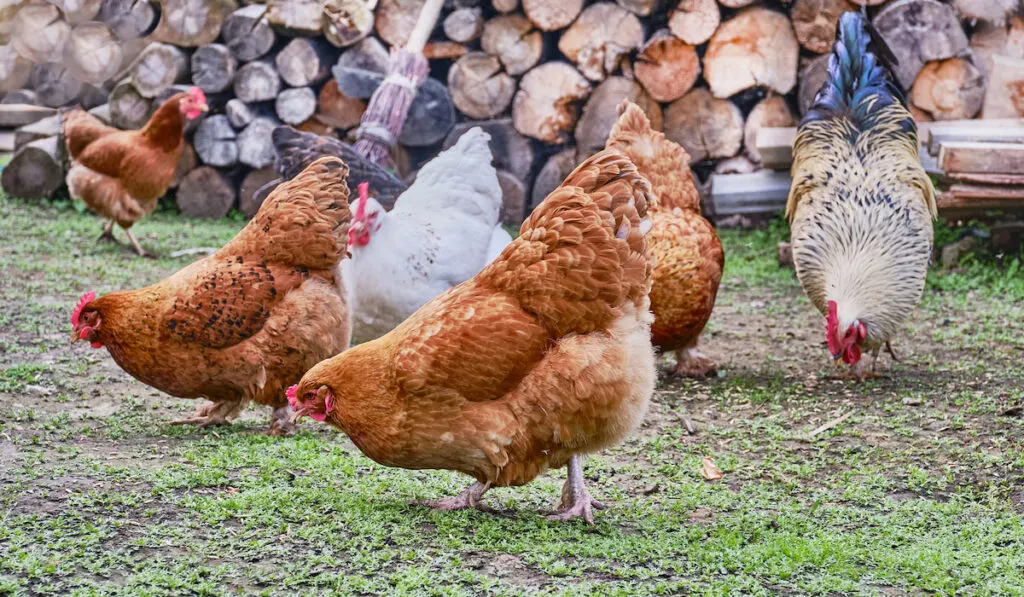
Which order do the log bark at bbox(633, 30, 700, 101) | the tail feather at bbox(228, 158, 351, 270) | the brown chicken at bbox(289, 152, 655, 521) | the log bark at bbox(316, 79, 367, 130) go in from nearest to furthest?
the brown chicken at bbox(289, 152, 655, 521) → the tail feather at bbox(228, 158, 351, 270) → the log bark at bbox(633, 30, 700, 101) → the log bark at bbox(316, 79, 367, 130)

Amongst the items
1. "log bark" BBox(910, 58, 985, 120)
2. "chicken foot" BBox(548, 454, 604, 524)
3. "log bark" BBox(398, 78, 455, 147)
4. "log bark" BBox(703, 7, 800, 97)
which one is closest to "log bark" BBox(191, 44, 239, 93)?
"log bark" BBox(398, 78, 455, 147)

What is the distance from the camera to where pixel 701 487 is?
3.97m

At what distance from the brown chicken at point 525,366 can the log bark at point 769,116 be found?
20.1 feet

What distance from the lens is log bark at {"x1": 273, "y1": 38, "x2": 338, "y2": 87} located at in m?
9.84

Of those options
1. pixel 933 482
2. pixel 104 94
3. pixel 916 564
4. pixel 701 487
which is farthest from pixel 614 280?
pixel 104 94

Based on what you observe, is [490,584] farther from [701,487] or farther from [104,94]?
[104,94]

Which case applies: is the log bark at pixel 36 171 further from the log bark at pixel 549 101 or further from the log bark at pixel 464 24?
the log bark at pixel 549 101

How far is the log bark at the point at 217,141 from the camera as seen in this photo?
1023 cm

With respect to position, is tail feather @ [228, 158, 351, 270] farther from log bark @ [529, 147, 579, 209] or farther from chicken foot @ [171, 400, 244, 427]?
log bark @ [529, 147, 579, 209]

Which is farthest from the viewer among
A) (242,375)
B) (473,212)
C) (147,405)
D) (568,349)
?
(473,212)

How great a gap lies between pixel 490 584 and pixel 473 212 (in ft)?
11.0

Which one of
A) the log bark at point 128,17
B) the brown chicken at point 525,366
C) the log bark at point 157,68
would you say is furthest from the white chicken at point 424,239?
the log bark at point 128,17

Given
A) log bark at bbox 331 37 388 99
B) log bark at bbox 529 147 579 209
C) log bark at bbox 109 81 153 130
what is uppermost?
log bark at bbox 331 37 388 99

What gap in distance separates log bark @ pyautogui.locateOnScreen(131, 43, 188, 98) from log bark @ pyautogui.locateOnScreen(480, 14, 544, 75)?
11.3 ft
